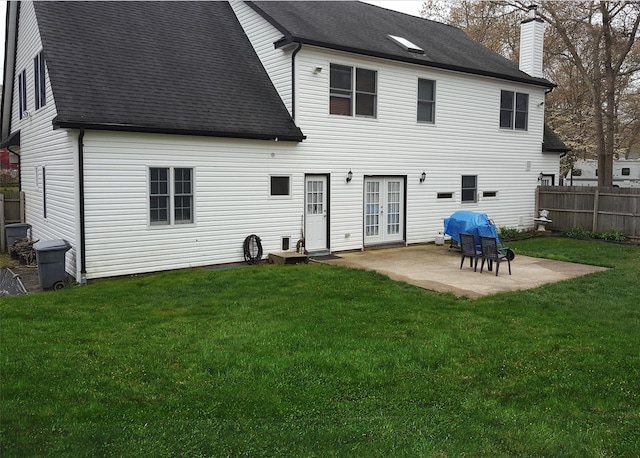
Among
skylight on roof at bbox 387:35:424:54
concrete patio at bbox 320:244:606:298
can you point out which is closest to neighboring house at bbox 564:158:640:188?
skylight on roof at bbox 387:35:424:54

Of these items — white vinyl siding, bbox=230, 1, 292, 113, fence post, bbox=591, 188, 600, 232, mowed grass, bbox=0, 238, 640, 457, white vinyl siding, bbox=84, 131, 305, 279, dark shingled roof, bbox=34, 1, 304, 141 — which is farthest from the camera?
fence post, bbox=591, 188, 600, 232

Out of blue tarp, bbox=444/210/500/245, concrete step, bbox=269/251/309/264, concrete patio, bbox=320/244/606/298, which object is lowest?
concrete patio, bbox=320/244/606/298

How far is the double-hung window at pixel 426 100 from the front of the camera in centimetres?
1652

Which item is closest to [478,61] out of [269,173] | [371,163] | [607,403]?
[371,163]

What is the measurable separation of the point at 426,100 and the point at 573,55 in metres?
16.0

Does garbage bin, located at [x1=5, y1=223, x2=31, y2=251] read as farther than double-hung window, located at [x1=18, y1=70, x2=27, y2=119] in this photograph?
No

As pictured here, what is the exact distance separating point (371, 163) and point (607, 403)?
35.2 ft

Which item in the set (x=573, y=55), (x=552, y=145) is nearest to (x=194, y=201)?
(x=552, y=145)

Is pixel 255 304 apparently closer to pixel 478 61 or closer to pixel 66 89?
pixel 66 89

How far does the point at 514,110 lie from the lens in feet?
63.3

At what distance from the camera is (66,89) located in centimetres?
1115

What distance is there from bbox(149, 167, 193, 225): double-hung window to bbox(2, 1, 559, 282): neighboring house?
31 millimetres

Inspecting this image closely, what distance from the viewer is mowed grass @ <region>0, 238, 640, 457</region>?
438 cm

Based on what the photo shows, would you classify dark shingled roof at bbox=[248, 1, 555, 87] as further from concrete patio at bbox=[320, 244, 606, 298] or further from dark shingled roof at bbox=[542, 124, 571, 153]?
concrete patio at bbox=[320, 244, 606, 298]
